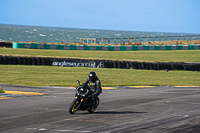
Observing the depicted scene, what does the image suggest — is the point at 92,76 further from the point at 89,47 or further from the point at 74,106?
the point at 89,47

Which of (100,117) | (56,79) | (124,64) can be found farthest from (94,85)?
(124,64)

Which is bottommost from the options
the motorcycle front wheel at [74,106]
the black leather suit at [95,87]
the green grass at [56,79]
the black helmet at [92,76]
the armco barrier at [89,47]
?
the green grass at [56,79]

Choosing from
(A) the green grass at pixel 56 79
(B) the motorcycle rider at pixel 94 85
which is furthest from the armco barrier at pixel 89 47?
(B) the motorcycle rider at pixel 94 85

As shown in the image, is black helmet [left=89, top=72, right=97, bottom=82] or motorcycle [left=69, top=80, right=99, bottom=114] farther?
black helmet [left=89, top=72, right=97, bottom=82]

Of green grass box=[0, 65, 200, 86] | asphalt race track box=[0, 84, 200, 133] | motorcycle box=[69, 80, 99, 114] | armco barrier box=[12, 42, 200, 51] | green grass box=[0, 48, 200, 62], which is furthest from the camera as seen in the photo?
armco barrier box=[12, 42, 200, 51]

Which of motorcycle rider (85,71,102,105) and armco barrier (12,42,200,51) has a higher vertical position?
armco barrier (12,42,200,51)

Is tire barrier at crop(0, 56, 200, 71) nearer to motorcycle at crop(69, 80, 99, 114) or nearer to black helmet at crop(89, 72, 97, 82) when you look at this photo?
black helmet at crop(89, 72, 97, 82)

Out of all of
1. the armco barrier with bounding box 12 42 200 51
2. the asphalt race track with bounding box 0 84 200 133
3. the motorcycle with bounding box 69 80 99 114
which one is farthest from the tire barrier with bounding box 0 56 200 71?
the motorcycle with bounding box 69 80 99 114

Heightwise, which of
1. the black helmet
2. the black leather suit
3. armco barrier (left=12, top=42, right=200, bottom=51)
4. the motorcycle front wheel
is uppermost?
armco barrier (left=12, top=42, right=200, bottom=51)

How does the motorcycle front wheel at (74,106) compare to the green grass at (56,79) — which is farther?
the green grass at (56,79)

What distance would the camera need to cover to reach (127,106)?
542 inches

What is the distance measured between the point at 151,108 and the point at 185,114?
1.83 meters

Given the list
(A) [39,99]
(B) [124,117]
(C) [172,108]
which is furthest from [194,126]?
(A) [39,99]

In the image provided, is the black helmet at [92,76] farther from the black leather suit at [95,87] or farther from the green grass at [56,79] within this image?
the green grass at [56,79]
